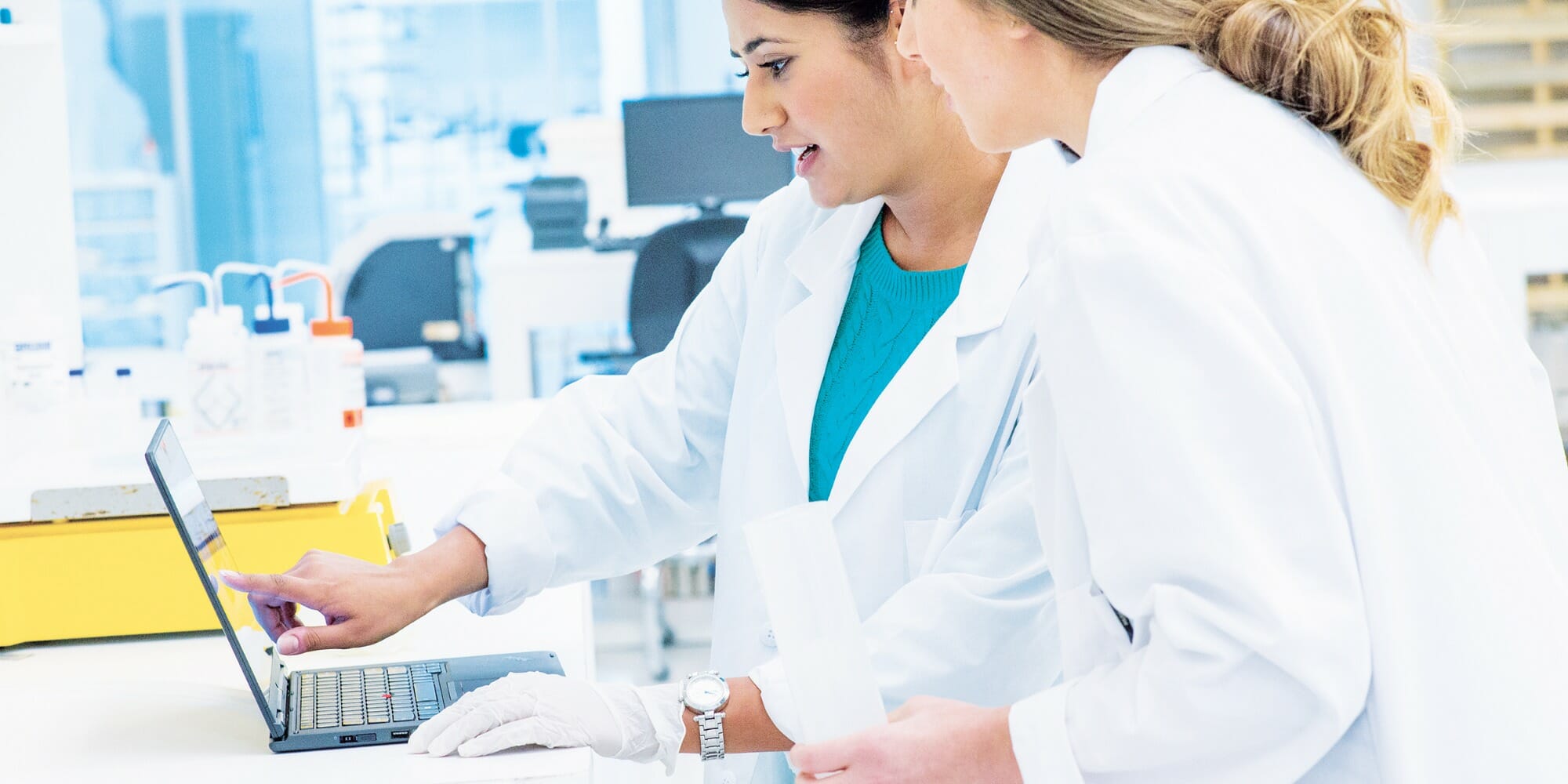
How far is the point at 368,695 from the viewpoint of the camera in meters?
1.10

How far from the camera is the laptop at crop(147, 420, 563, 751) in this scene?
978 mm

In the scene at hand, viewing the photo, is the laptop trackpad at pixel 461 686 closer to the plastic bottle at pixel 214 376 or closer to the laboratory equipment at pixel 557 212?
the plastic bottle at pixel 214 376

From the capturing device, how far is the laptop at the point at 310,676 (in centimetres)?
98

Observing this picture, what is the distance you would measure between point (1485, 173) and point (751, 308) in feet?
12.3

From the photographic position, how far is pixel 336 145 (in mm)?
7211

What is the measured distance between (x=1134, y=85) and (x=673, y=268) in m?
2.96

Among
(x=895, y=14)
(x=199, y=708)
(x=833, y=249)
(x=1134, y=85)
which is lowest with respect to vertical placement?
(x=199, y=708)

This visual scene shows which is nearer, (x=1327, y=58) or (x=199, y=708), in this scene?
(x=1327, y=58)

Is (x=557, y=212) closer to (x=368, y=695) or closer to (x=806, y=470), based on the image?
(x=806, y=470)

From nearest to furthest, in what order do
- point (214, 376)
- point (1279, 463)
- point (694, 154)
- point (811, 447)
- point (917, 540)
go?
point (1279, 463) → point (917, 540) → point (811, 447) → point (214, 376) → point (694, 154)

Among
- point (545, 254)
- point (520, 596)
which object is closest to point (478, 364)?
point (545, 254)

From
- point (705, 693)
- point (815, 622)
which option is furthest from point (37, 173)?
point (815, 622)

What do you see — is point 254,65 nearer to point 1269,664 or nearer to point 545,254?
point 545,254

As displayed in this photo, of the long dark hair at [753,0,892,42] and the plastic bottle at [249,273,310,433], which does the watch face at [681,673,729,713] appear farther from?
the plastic bottle at [249,273,310,433]
